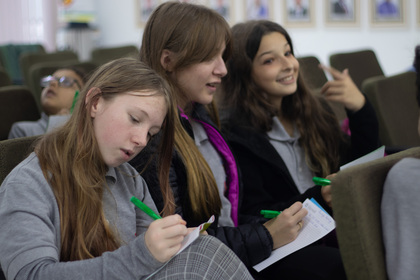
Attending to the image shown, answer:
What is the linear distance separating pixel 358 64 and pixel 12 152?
9.54ft

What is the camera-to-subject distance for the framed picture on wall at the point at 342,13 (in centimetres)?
576

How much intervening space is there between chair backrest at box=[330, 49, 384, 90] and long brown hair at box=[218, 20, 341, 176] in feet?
5.33

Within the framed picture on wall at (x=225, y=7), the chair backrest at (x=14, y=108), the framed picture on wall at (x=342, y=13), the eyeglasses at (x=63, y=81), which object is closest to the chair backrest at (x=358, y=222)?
the chair backrest at (x=14, y=108)

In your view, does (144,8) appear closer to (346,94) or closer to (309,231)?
(346,94)

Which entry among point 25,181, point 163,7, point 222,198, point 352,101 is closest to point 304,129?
point 352,101

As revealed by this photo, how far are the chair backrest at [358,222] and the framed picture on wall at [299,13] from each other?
5.23m

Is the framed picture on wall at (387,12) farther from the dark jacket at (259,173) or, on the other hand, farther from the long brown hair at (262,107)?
the dark jacket at (259,173)

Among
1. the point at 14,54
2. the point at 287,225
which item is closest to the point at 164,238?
the point at 287,225

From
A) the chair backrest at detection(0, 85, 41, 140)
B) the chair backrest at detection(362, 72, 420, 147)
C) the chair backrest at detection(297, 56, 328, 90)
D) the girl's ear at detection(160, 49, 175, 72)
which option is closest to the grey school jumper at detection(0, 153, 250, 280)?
the girl's ear at detection(160, 49, 175, 72)

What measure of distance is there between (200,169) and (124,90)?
15.8 inches

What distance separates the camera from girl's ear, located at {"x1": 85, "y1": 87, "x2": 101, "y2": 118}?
1.34m

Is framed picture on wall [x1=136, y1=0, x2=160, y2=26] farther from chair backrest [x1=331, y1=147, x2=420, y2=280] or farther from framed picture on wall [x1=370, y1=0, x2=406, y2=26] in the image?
chair backrest [x1=331, y1=147, x2=420, y2=280]

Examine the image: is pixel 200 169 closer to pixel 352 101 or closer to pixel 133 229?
pixel 133 229

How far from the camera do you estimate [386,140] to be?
2504 millimetres
